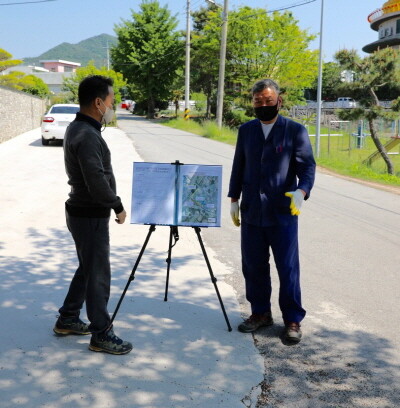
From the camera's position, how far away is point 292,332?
4.13 m

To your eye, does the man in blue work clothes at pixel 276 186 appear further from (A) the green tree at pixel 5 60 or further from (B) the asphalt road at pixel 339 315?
(A) the green tree at pixel 5 60

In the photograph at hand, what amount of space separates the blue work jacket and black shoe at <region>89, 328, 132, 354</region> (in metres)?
1.33

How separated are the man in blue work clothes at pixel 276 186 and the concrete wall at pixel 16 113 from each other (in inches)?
742

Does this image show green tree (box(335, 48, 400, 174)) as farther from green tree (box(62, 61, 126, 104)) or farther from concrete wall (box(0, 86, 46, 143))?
green tree (box(62, 61, 126, 104))

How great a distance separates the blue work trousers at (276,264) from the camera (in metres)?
4.14

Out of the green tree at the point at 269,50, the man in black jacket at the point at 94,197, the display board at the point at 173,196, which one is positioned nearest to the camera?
the man in black jacket at the point at 94,197

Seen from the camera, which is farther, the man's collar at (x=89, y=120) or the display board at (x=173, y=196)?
the display board at (x=173, y=196)

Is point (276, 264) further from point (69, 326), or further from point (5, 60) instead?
point (5, 60)

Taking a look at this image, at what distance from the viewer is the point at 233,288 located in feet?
17.7

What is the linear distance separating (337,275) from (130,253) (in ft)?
7.96

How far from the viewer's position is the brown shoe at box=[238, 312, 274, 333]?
4.29 metres

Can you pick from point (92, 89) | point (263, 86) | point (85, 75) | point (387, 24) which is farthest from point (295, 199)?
point (387, 24)

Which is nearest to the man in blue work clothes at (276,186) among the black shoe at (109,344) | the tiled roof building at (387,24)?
the black shoe at (109,344)

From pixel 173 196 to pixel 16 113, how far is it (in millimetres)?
22923
